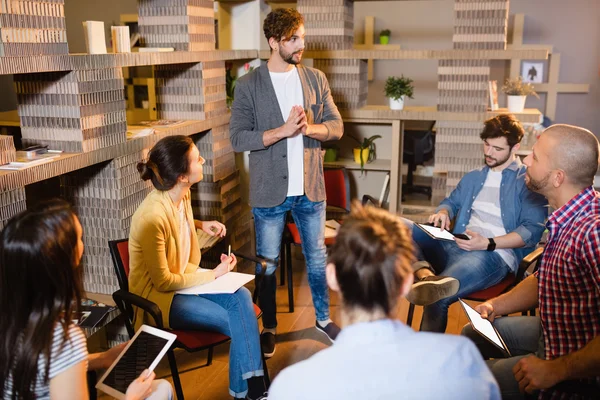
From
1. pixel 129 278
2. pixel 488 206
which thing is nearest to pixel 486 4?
pixel 488 206

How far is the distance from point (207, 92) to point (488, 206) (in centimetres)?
186

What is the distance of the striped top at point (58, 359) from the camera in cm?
146

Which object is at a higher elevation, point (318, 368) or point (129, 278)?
point (318, 368)

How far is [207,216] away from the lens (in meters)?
4.07

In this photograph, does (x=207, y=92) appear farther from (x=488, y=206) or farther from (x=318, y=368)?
(x=318, y=368)

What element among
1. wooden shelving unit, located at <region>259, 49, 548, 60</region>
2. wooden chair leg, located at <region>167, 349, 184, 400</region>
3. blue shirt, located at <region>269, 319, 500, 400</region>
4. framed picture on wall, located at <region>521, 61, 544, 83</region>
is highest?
wooden shelving unit, located at <region>259, 49, 548, 60</region>

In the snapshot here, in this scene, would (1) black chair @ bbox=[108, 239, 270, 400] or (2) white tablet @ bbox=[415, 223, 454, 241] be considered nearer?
(1) black chair @ bbox=[108, 239, 270, 400]

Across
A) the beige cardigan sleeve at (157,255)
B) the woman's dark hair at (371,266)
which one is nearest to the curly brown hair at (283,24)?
the beige cardigan sleeve at (157,255)

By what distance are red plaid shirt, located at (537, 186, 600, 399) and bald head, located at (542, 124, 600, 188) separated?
0.06m

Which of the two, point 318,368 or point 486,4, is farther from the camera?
point 486,4

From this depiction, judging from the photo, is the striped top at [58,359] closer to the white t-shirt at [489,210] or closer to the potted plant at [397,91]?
the white t-shirt at [489,210]

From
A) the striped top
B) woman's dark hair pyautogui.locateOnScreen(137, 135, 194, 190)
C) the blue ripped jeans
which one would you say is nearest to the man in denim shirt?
the blue ripped jeans

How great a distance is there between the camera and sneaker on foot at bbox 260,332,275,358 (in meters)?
3.13

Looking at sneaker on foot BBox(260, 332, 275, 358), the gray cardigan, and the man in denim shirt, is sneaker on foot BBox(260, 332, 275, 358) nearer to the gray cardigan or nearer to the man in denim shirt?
the gray cardigan
